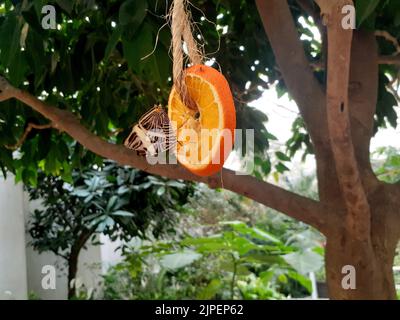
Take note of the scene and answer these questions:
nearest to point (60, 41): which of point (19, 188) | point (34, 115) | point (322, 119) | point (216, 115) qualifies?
point (34, 115)

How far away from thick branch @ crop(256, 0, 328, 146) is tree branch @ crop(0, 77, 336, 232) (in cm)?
13

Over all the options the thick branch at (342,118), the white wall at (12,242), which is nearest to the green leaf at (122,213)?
the white wall at (12,242)

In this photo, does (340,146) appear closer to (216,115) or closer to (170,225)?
(216,115)

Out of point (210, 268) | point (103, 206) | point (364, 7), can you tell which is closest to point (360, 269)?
point (364, 7)

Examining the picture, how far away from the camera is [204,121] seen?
40 centimetres

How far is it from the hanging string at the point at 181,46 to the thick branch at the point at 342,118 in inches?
7.7

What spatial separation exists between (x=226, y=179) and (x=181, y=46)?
451 mm

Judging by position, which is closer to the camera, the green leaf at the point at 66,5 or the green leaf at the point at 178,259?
the green leaf at the point at 66,5

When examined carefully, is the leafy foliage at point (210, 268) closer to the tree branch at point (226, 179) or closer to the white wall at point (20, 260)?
the white wall at point (20, 260)

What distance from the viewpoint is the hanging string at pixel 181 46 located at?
40 centimetres

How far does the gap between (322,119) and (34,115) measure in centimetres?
60

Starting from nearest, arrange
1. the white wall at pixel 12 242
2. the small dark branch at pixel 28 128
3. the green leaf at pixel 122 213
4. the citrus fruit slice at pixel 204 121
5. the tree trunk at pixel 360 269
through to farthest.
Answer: the citrus fruit slice at pixel 204 121 < the tree trunk at pixel 360 269 < the small dark branch at pixel 28 128 < the green leaf at pixel 122 213 < the white wall at pixel 12 242

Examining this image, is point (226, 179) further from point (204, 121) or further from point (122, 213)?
point (122, 213)

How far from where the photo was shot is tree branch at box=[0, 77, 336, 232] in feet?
2.85
